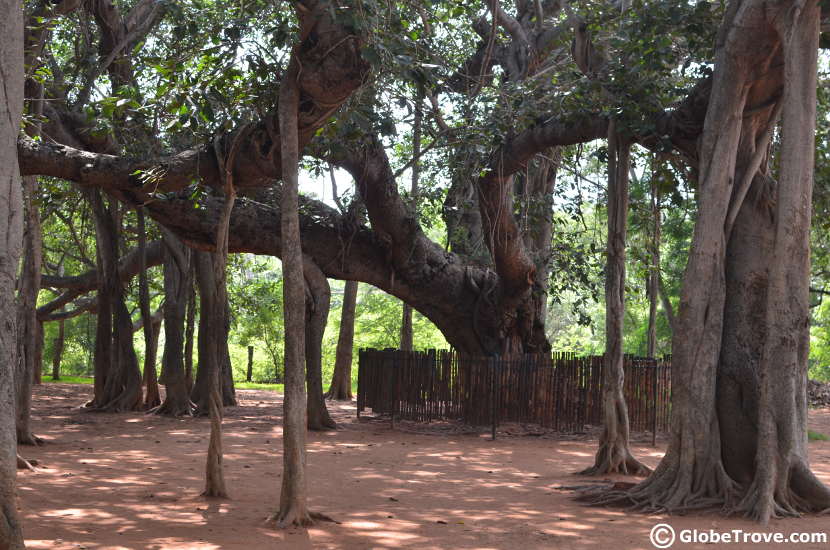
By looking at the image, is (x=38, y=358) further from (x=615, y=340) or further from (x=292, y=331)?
(x=292, y=331)

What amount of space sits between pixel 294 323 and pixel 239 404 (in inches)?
497

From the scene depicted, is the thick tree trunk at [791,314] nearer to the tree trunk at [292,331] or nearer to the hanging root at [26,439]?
the tree trunk at [292,331]

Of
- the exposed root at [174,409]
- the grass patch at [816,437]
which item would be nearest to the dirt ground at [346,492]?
the grass patch at [816,437]

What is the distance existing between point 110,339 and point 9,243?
12780mm

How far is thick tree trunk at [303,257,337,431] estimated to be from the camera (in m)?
13.5

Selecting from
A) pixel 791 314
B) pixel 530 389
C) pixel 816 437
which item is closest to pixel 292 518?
pixel 791 314

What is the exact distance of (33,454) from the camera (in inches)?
397

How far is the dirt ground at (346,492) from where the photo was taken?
6062 millimetres

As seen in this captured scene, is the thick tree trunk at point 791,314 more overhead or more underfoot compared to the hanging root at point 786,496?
more overhead

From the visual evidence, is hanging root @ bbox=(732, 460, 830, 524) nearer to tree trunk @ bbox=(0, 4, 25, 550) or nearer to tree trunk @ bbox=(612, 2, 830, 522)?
tree trunk @ bbox=(612, 2, 830, 522)

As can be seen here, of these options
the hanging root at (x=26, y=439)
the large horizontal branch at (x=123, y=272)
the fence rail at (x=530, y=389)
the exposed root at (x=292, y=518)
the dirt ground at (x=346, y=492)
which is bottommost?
the dirt ground at (x=346, y=492)

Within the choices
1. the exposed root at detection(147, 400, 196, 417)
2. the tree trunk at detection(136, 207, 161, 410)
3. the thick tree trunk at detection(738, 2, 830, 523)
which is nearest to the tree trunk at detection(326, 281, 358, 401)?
the tree trunk at detection(136, 207, 161, 410)

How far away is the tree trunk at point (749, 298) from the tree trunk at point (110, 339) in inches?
454

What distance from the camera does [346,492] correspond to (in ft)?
26.8
